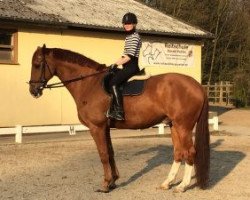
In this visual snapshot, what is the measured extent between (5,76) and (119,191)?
10.1 m

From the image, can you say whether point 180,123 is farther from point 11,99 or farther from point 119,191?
point 11,99

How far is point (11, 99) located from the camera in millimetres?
18125

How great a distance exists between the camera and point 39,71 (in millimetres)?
9289

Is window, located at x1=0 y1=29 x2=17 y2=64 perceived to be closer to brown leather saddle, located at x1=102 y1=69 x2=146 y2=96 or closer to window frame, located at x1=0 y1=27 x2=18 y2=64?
window frame, located at x1=0 y1=27 x2=18 y2=64

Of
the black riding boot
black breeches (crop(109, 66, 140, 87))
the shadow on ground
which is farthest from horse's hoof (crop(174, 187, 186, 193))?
black breeches (crop(109, 66, 140, 87))

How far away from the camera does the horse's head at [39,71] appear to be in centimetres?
927

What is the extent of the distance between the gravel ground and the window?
9.05 feet

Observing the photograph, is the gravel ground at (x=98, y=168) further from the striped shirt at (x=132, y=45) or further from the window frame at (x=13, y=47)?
the window frame at (x=13, y=47)

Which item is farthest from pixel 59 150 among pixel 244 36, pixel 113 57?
pixel 244 36

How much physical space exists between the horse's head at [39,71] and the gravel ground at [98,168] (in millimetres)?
1756

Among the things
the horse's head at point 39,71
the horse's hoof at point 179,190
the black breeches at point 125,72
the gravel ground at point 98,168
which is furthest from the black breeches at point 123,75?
the horse's hoof at point 179,190

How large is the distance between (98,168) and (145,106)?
2714mm

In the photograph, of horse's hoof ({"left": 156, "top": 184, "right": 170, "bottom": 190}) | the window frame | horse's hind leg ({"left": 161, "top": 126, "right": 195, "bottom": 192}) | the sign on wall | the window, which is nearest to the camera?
horse's hind leg ({"left": 161, "top": 126, "right": 195, "bottom": 192})

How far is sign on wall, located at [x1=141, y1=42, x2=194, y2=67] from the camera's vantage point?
21.9 metres
